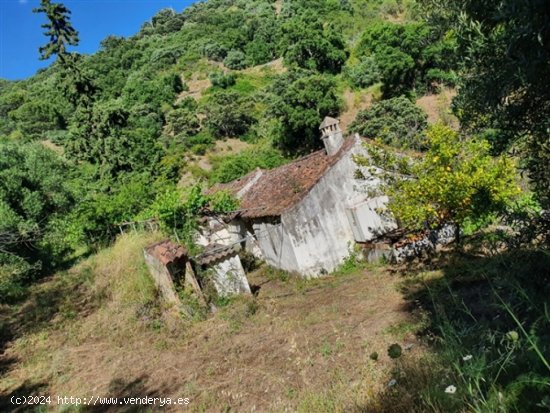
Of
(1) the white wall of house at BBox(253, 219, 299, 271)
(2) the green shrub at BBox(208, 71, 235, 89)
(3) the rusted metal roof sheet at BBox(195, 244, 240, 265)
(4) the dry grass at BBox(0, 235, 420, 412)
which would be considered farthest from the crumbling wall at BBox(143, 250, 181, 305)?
(2) the green shrub at BBox(208, 71, 235, 89)

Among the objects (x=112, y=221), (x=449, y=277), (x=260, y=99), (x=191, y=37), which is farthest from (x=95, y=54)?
(x=449, y=277)

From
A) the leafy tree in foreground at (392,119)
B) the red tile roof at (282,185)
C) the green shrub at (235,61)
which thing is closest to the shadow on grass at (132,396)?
the red tile roof at (282,185)

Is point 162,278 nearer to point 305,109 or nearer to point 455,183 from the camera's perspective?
point 455,183

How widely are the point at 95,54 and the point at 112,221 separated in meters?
72.2

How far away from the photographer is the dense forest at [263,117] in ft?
14.1

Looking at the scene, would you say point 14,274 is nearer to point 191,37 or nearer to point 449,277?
point 449,277

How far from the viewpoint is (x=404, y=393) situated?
160 inches

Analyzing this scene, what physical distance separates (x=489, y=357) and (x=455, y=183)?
6.61m

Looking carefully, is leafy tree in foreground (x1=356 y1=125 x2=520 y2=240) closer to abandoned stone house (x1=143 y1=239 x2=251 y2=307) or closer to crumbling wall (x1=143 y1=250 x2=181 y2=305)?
abandoned stone house (x1=143 y1=239 x2=251 y2=307)

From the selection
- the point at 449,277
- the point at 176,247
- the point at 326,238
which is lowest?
the point at 449,277

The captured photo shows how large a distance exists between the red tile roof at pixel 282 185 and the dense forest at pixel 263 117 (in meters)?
1.80

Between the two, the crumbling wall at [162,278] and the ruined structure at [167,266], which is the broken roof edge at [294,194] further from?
the crumbling wall at [162,278]

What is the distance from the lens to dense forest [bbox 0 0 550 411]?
14.1 ft

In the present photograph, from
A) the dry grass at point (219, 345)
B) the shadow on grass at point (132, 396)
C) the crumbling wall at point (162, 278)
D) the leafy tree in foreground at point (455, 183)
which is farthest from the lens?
the crumbling wall at point (162, 278)
